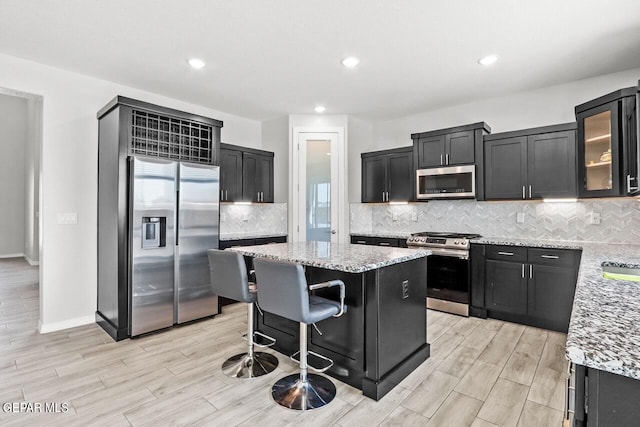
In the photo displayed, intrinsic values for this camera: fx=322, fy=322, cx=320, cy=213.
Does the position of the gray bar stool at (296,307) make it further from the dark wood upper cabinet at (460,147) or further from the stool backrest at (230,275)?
the dark wood upper cabinet at (460,147)

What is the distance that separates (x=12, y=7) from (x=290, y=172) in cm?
337

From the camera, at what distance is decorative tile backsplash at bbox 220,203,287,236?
5035 millimetres

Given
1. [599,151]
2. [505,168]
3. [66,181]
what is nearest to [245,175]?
[66,181]

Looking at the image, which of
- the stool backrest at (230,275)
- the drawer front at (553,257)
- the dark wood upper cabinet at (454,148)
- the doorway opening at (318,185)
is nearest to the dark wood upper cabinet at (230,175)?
the doorway opening at (318,185)

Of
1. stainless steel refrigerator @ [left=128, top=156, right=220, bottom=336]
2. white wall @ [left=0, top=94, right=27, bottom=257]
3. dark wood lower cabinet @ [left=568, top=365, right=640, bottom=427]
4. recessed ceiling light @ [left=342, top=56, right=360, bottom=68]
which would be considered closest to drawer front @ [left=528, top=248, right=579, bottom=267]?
recessed ceiling light @ [left=342, top=56, right=360, bottom=68]

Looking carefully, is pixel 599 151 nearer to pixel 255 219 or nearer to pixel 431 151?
pixel 431 151

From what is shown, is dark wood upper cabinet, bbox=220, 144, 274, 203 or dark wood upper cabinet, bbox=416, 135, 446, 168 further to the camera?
dark wood upper cabinet, bbox=220, 144, 274, 203

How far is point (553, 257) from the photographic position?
3.41 meters

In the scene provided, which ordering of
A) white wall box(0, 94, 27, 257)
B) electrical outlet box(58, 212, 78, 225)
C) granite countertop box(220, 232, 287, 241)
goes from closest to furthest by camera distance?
electrical outlet box(58, 212, 78, 225) → granite countertop box(220, 232, 287, 241) → white wall box(0, 94, 27, 257)

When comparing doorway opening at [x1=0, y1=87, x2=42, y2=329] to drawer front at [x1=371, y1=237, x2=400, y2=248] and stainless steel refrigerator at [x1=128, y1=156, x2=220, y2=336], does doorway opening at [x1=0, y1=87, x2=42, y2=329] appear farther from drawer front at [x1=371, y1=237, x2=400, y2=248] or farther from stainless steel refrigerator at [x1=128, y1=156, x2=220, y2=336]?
drawer front at [x1=371, y1=237, x2=400, y2=248]

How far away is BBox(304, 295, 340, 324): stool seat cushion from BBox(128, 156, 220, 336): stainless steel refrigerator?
1973mm

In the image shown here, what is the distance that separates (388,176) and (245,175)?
223 centimetres

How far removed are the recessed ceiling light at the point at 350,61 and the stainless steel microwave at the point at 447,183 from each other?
1.89 meters

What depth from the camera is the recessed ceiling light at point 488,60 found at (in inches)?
126
